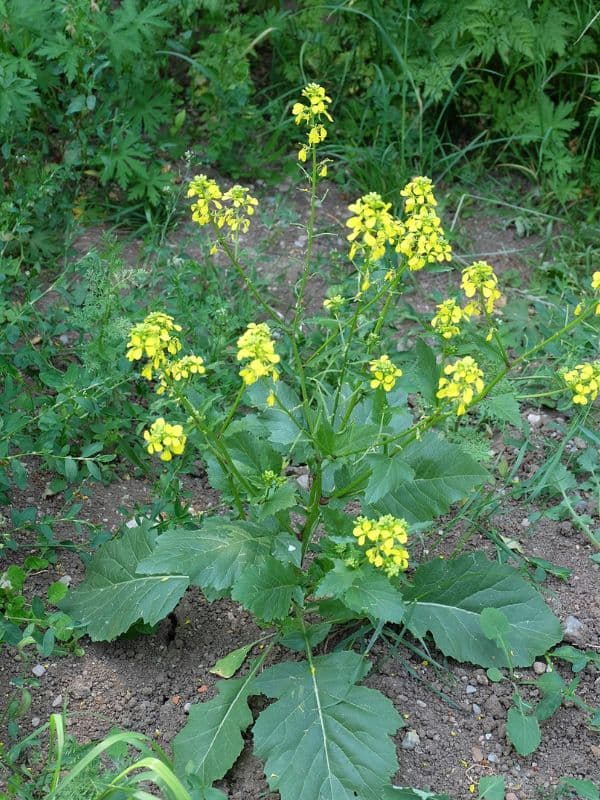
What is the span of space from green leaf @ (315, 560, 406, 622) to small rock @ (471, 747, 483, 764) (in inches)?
22.1

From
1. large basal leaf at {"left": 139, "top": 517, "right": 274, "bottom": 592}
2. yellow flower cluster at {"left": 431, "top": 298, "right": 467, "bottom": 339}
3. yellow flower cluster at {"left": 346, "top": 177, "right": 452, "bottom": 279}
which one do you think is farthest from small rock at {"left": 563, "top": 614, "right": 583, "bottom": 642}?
yellow flower cluster at {"left": 346, "top": 177, "right": 452, "bottom": 279}

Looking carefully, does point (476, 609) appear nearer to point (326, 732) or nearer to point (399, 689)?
point (399, 689)

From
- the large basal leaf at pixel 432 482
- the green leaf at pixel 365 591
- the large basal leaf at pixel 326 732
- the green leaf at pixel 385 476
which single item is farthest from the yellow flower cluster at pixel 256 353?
the large basal leaf at pixel 326 732

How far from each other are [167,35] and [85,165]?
0.88 metres

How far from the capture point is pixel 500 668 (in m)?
3.09

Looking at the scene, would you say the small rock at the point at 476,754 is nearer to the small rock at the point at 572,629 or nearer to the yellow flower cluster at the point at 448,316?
the small rock at the point at 572,629

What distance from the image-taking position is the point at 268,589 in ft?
9.09

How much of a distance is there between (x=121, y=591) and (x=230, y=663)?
15.9 inches

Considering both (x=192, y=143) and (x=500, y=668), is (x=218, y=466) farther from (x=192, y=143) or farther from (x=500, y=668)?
(x=192, y=143)

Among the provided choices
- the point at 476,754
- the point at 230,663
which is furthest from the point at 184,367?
the point at 476,754

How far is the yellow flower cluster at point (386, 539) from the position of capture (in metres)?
2.51

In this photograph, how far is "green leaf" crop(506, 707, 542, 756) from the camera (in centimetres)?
279

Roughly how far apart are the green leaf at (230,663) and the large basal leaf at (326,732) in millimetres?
125

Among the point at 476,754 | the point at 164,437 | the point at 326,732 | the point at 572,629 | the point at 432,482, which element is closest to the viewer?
the point at 164,437
